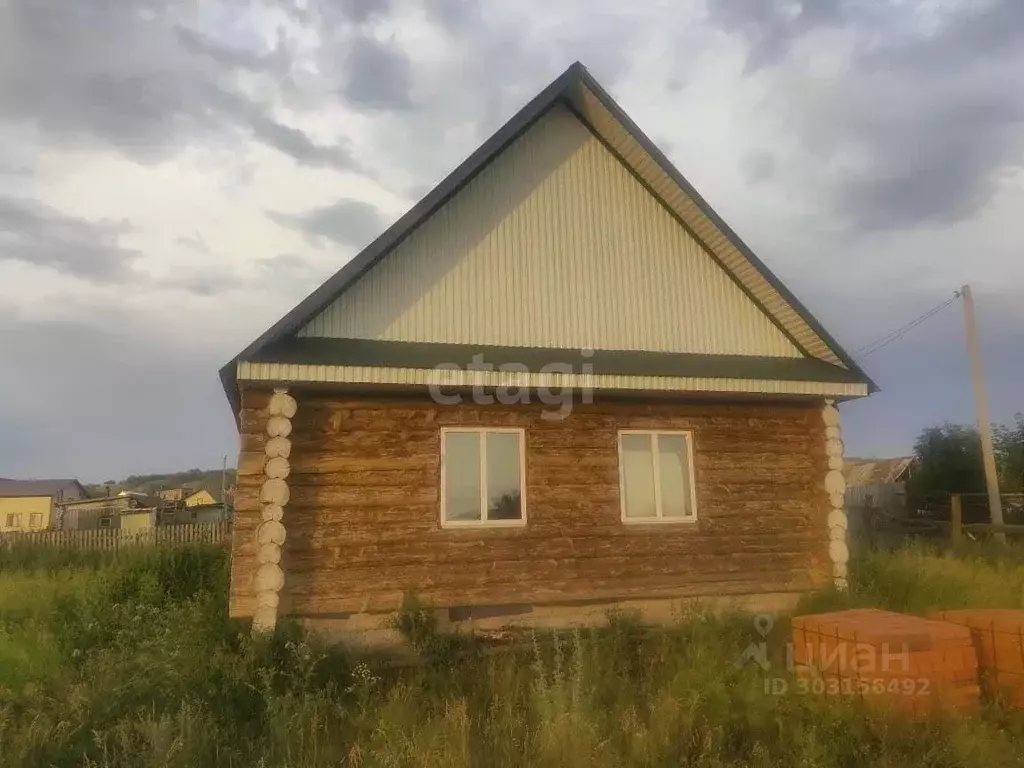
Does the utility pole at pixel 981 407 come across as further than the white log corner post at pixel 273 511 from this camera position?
Yes

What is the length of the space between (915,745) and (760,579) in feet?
14.0

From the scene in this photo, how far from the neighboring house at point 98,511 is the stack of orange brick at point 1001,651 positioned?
123 ft

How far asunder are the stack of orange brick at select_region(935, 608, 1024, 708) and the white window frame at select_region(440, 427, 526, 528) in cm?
494

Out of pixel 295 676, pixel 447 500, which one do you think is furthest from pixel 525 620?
pixel 295 676

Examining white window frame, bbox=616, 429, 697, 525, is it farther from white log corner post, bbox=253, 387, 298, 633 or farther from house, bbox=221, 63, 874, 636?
white log corner post, bbox=253, 387, 298, 633

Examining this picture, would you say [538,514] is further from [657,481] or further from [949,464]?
[949,464]

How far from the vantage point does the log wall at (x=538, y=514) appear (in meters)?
8.67

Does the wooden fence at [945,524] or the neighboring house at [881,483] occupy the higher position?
the neighboring house at [881,483]

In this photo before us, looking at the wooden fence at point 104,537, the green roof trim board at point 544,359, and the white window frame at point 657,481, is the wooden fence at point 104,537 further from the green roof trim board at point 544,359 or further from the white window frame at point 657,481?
the white window frame at point 657,481

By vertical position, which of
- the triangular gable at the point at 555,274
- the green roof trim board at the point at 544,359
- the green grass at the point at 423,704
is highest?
the triangular gable at the point at 555,274

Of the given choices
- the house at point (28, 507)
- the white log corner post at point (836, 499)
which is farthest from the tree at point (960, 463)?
the house at point (28, 507)

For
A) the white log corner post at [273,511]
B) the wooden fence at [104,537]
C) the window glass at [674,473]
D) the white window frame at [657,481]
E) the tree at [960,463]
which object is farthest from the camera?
the tree at [960,463]

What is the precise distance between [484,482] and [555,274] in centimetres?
304

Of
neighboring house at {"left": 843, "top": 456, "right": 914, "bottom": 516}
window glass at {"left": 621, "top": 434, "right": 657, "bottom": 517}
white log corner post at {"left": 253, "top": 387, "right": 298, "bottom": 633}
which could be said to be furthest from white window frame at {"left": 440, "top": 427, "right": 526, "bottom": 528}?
neighboring house at {"left": 843, "top": 456, "right": 914, "bottom": 516}
